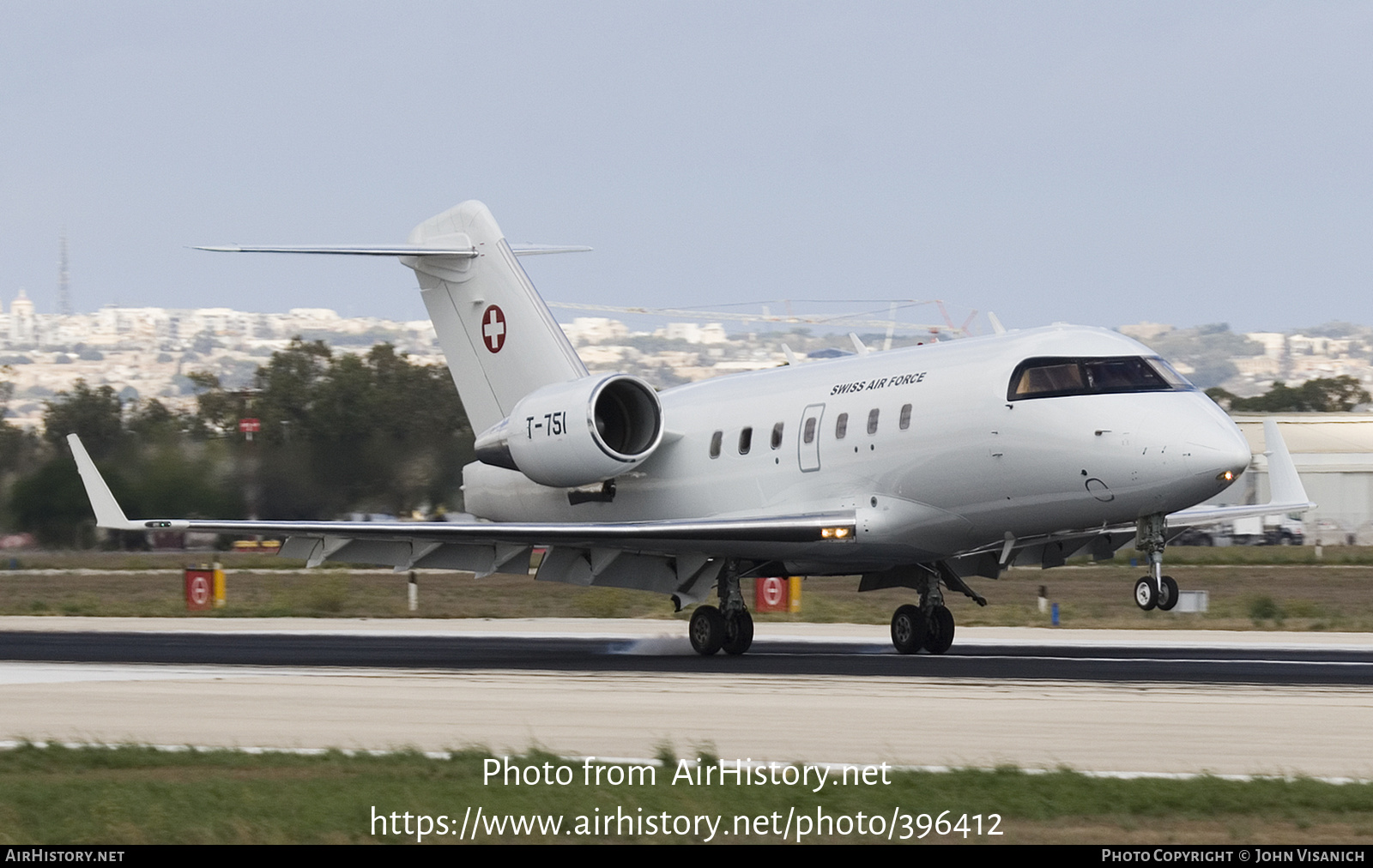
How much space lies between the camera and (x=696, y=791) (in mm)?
10609

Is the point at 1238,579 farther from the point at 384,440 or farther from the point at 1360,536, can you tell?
the point at 1360,536

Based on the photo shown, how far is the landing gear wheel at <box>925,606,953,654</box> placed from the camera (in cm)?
2328

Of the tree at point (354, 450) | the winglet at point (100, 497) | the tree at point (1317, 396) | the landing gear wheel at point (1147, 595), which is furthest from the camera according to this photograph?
the tree at point (1317, 396)

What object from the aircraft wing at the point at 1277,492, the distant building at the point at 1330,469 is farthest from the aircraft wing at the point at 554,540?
the distant building at the point at 1330,469

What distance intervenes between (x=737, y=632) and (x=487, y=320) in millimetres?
7103

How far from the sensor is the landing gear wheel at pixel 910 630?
2334 cm

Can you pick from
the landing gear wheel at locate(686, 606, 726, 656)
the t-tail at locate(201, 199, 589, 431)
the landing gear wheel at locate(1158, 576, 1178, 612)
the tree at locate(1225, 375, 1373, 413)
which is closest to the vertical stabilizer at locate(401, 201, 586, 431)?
the t-tail at locate(201, 199, 589, 431)

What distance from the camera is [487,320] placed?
2786cm

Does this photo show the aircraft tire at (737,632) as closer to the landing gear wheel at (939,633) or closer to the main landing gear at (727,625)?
the main landing gear at (727,625)

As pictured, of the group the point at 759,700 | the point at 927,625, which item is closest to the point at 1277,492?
the point at 927,625

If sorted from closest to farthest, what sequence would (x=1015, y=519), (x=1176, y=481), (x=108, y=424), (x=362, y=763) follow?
(x=362, y=763) < (x=1176, y=481) < (x=1015, y=519) < (x=108, y=424)

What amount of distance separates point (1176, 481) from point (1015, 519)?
2.33 meters

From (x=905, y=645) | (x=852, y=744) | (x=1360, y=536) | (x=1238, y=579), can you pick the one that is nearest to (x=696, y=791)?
(x=852, y=744)

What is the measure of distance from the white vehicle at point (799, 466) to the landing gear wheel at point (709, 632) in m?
0.03
